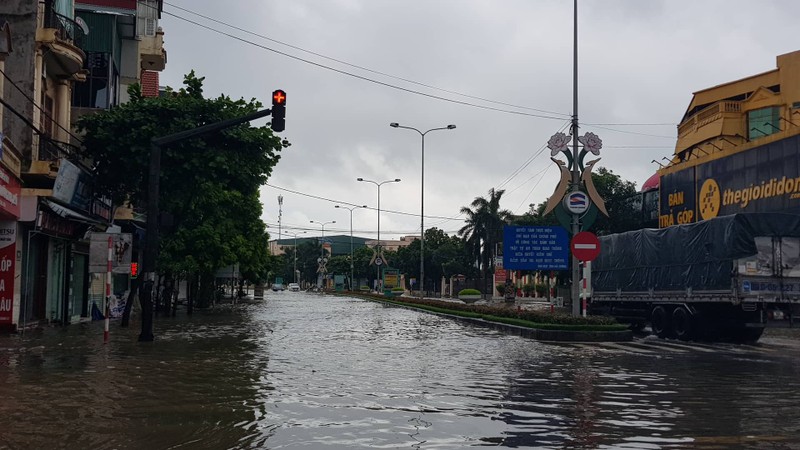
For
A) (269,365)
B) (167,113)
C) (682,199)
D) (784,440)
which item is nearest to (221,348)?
(269,365)

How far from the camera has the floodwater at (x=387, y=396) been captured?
24.4 ft

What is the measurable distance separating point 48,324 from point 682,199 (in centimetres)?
3403

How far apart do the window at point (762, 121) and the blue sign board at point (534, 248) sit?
26510 mm

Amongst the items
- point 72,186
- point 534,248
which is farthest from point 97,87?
point 534,248

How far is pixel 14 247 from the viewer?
20.4 metres

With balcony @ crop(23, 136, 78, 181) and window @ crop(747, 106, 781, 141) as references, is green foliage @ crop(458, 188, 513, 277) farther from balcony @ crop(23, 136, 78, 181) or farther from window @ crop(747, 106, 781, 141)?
balcony @ crop(23, 136, 78, 181)

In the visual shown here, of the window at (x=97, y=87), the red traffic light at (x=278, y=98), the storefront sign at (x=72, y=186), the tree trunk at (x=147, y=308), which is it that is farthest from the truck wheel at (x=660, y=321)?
the window at (x=97, y=87)

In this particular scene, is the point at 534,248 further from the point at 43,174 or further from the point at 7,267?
the point at 7,267

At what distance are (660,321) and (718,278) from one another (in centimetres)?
350

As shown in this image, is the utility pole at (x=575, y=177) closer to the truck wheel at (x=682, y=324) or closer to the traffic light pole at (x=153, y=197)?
the truck wheel at (x=682, y=324)

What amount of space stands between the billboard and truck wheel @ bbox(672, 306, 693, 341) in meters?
13.6

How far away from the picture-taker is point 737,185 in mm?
37375

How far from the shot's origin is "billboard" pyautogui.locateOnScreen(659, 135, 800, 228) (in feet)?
108

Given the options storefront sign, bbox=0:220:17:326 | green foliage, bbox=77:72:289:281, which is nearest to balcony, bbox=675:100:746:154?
green foliage, bbox=77:72:289:281
